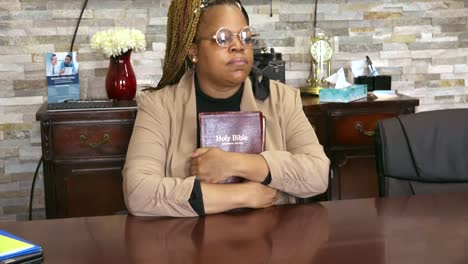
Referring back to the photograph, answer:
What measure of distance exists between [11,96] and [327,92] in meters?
1.57

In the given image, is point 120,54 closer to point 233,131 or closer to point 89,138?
point 89,138

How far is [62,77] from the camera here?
3.26 metres

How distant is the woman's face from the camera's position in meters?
2.01

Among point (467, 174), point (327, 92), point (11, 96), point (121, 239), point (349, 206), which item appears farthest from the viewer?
point (11, 96)

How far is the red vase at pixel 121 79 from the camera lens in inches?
122

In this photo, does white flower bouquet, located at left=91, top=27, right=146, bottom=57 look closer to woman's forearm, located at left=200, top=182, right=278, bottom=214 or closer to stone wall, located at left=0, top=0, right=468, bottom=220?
stone wall, located at left=0, top=0, right=468, bottom=220

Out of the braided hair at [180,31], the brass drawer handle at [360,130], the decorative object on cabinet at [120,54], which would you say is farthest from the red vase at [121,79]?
the brass drawer handle at [360,130]

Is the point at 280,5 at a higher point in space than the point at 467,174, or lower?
higher

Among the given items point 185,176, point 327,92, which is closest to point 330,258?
point 185,176

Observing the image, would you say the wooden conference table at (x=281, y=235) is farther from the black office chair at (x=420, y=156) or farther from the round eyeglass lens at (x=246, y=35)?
the round eyeglass lens at (x=246, y=35)

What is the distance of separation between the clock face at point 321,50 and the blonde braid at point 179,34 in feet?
4.52

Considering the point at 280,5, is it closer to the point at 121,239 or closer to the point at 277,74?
the point at 277,74

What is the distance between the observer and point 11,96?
3.33 m

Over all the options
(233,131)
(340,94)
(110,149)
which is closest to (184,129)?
(233,131)
